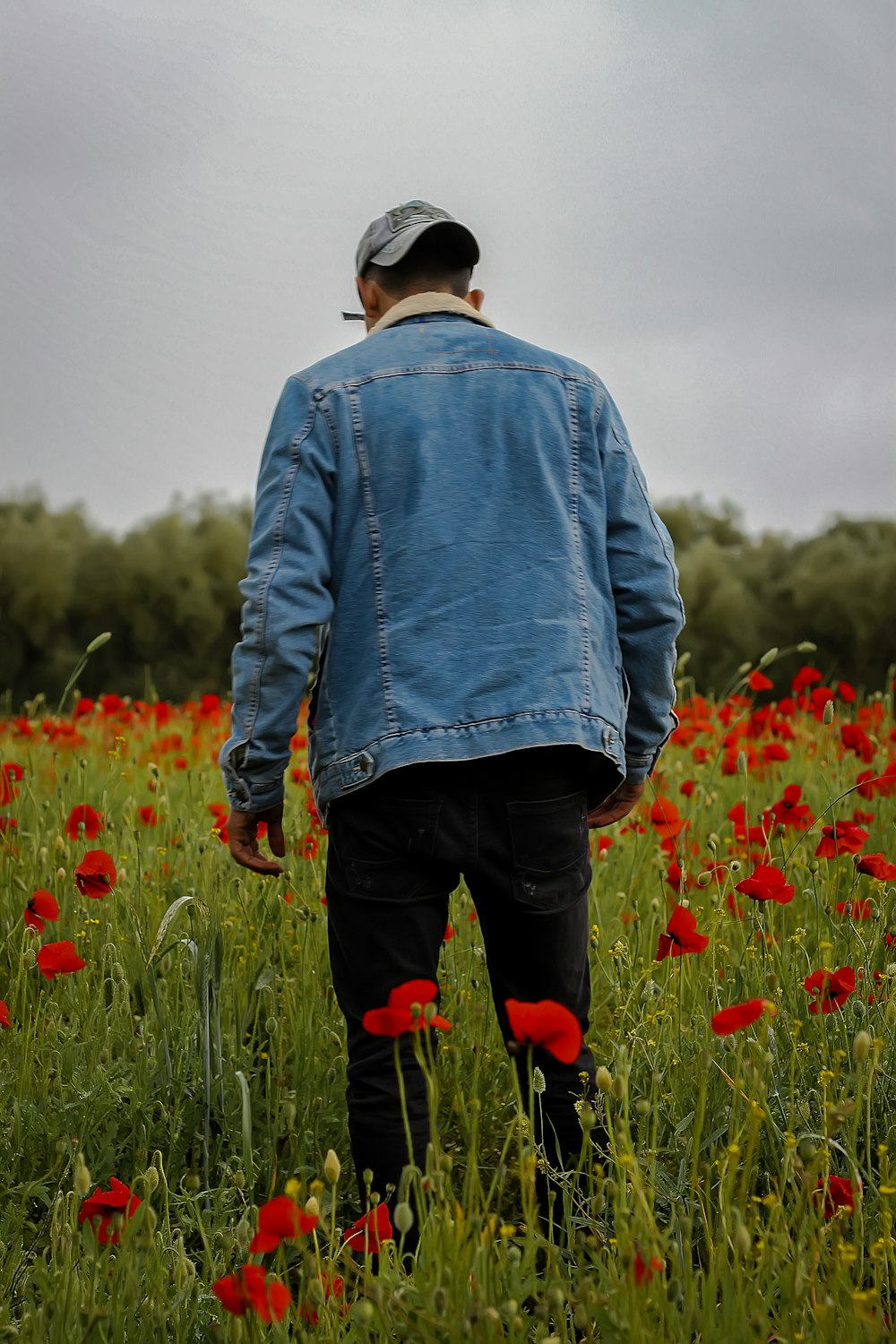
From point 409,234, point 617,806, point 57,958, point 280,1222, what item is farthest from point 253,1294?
point 409,234

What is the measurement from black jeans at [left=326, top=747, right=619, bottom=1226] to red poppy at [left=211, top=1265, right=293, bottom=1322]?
1.92ft

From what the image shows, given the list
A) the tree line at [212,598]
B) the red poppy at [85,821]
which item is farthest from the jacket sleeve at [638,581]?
the tree line at [212,598]

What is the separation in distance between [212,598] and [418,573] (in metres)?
10.2

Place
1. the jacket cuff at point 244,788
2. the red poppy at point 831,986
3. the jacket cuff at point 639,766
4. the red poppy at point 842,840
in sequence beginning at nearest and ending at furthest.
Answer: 1. the red poppy at point 831,986
2. the jacket cuff at point 244,788
3. the jacket cuff at point 639,766
4. the red poppy at point 842,840

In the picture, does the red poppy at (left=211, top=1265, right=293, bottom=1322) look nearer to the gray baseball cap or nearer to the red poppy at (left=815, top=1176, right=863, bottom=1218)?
the red poppy at (left=815, top=1176, right=863, bottom=1218)

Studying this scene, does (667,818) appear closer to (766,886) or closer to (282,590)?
(766,886)

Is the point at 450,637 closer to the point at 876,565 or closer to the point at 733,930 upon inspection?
the point at 733,930

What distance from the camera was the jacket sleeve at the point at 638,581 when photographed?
84.2 inches

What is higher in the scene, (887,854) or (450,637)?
(450,637)

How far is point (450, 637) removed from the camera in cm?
194

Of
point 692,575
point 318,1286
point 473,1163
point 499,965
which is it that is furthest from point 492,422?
point 692,575

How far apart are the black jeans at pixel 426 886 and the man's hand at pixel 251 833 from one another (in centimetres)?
14

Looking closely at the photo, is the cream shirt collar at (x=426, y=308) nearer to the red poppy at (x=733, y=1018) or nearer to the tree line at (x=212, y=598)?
the red poppy at (x=733, y=1018)

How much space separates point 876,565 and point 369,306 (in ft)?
30.5
